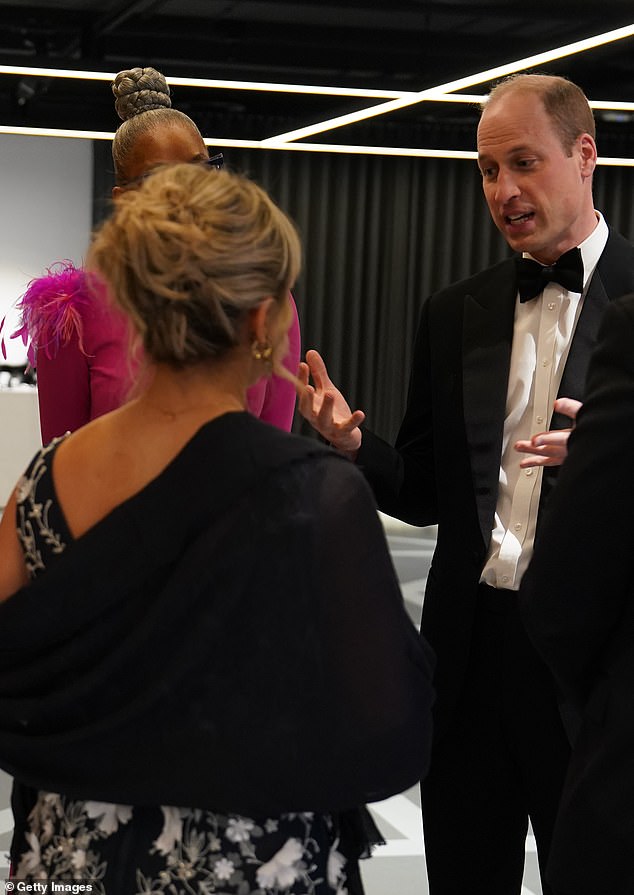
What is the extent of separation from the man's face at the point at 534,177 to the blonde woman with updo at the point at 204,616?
804mm

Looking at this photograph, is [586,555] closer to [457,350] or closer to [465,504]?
[465,504]

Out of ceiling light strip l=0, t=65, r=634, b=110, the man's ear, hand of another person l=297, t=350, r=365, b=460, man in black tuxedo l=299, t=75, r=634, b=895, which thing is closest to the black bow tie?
man in black tuxedo l=299, t=75, r=634, b=895

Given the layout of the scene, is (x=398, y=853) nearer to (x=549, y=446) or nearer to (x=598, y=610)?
(x=549, y=446)

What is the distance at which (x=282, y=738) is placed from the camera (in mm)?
1350

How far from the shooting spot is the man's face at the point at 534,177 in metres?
2.11

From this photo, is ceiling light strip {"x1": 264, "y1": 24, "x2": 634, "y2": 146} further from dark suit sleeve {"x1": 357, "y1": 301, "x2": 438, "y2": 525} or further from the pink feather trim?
the pink feather trim

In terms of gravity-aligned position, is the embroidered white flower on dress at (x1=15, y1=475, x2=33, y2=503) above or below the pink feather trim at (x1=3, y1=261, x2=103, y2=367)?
below

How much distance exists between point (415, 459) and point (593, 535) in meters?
0.82

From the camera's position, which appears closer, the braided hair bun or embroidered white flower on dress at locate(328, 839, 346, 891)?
embroidered white flower on dress at locate(328, 839, 346, 891)

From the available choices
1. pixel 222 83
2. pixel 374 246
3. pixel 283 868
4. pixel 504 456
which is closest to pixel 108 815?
pixel 283 868

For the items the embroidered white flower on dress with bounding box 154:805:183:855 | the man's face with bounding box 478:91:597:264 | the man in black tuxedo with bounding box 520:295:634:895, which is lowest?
the embroidered white flower on dress with bounding box 154:805:183:855

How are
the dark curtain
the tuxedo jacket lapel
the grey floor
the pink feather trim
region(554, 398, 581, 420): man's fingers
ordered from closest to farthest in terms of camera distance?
1. region(554, 398, 581, 420): man's fingers
2. the pink feather trim
3. the tuxedo jacket lapel
4. the grey floor
5. the dark curtain

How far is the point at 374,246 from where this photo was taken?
10586mm

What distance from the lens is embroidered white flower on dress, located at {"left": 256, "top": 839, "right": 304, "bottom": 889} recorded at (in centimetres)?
139
